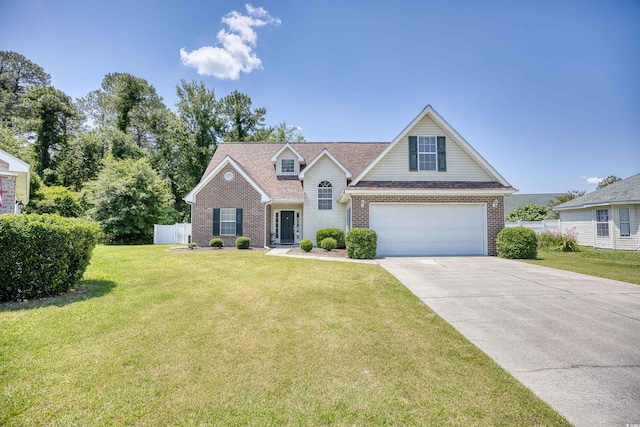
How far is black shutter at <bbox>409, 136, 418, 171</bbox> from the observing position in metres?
14.6

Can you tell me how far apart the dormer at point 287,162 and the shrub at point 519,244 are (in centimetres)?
1304

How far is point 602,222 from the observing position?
18.9 meters

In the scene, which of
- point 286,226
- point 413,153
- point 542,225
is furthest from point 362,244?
point 542,225

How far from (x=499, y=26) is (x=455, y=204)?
817 cm

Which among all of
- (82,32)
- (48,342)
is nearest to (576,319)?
(48,342)

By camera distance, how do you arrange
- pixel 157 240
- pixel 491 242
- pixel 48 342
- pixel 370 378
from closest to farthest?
pixel 370 378
pixel 48 342
pixel 491 242
pixel 157 240

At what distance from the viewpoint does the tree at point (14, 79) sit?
3241 cm

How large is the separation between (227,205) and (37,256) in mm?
11712

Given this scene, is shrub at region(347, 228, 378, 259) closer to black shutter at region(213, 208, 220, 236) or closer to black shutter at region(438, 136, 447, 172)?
black shutter at region(438, 136, 447, 172)

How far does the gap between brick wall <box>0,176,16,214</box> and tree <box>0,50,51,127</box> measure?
1304 inches

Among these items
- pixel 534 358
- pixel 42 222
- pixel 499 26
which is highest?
pixel 499 26

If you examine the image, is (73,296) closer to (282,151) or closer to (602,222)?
(282,151)

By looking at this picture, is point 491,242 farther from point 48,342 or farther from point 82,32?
point 82,32

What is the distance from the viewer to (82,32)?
975 centimetres
